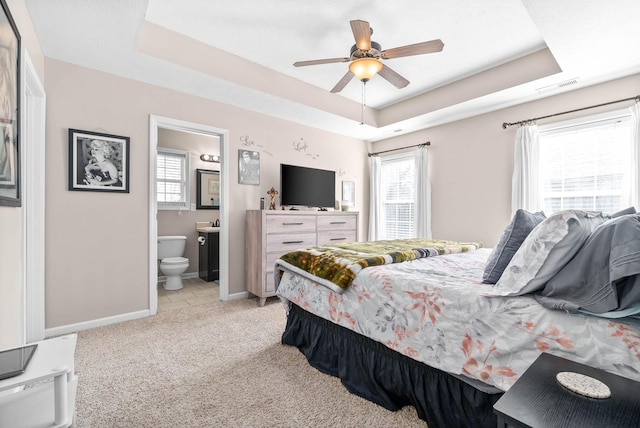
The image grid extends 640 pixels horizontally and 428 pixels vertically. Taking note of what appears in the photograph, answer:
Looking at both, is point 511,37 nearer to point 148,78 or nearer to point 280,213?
point 280,213

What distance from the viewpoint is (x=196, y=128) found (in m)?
3.44

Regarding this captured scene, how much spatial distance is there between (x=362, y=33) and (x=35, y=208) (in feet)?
9.86

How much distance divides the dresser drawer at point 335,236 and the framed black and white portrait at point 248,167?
44.4 inches

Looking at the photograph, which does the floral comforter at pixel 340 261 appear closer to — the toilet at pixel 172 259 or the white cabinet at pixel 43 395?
the white cabinet at pixel 43 395

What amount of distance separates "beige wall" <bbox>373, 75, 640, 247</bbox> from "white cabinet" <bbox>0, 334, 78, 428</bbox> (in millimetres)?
4159

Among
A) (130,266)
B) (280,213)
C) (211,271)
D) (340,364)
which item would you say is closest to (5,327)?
(130,266)

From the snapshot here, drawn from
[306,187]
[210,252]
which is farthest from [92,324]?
[306,187]

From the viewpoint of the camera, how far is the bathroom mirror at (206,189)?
5125 mm

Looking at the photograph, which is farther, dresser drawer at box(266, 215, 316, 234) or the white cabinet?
dresser drawer at box(266, 215, 316, 234)

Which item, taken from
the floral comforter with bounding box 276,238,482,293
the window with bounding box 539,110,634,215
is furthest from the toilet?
the window with bounding box 539,110,634,215

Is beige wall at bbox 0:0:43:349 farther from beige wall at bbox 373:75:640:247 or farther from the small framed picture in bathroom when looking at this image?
beige wall at bbox 373:75:640:247

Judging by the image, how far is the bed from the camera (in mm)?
1052

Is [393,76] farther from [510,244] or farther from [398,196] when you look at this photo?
[398,196]

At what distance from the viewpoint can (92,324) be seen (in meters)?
2.78
